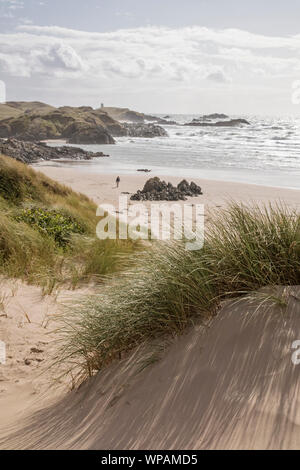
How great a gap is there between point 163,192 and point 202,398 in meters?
19.6

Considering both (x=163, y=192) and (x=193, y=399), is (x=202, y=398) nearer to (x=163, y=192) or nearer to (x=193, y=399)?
(x=193, y=399)

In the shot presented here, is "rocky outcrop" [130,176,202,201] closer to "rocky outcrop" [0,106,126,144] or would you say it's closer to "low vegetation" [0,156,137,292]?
"low vegetation" [0,156,137,292]

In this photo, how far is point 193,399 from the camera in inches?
112

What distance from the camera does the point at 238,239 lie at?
391cm

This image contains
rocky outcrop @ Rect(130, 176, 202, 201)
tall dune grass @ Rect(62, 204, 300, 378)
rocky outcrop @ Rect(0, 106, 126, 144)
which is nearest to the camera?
tall dune grass @ Rect(62, 204, 300, 378)

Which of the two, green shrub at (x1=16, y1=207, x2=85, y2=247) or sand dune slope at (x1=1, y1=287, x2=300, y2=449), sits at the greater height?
green shrub at (x1=16, y1=207, x2=85, y2=247)

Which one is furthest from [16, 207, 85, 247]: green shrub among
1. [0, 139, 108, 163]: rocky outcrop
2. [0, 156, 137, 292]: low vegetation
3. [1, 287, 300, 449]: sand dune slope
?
[0, 139, 108, 163]: rocky outcrop

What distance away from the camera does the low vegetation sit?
6770mm

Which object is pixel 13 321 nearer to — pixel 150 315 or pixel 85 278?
pixel 85 278

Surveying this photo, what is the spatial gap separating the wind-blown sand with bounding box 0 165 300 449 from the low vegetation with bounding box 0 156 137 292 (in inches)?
66.7
